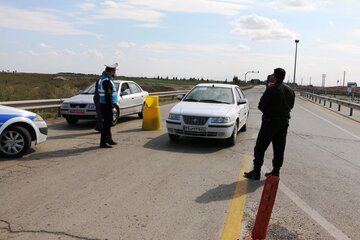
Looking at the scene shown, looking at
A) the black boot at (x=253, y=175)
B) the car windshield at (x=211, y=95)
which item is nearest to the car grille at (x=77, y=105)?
the car windshield at (x=211, y=95)

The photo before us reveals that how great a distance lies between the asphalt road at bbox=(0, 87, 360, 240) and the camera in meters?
4.62

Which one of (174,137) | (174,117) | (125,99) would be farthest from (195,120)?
(125,99)

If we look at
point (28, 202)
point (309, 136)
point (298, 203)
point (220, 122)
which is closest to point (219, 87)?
point (220, 122)

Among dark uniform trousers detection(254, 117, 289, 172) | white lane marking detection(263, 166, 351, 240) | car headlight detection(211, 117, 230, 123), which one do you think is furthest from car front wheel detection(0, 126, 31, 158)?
white lane marking detection(263, 166, 351, 240)

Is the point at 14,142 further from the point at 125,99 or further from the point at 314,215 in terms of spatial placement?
the point at 125,99

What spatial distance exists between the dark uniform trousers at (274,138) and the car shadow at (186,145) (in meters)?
2.45

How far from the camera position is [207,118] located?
9.70 metres

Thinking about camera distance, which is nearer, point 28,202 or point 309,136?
point 28,202

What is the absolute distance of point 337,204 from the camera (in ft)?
19.1

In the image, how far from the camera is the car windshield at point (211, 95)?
1110cm

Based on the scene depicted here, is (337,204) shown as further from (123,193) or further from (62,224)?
(62,224)

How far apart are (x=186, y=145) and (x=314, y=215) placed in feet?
17.0

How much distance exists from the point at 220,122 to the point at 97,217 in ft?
17.2

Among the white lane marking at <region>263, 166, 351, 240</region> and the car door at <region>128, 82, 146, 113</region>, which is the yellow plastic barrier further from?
the white lane marking at <region>263, 166, 351, 240</region>
